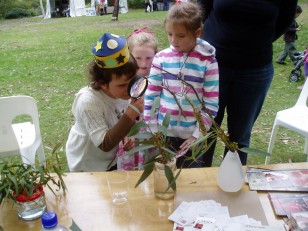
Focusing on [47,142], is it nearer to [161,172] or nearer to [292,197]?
[161,172]

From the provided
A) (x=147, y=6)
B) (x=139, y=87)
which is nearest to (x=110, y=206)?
(x=139, y=87)

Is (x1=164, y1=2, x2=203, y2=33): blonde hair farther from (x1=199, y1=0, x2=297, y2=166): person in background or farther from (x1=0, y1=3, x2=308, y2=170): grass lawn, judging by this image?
(x1=0, y1=3, x2=308, y2=170): grass lawn

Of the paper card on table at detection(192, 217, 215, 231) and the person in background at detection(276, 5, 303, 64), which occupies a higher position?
the paper card on table at detection(192, 217, 215, 231)

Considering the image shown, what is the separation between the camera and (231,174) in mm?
1148

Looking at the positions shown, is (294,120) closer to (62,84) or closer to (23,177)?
(23,177)

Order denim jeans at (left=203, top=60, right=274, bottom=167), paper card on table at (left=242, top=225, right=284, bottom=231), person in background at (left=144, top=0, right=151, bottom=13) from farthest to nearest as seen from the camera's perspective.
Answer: person in background at (left=144, top=0, right=151, bottom=13) → denim jeans at (left=203, top=60, right=274, bottom=167) → paper card on table at (left=242, top=225, right=284, bottom=231)

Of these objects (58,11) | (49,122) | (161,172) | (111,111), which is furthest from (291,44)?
(58,11)

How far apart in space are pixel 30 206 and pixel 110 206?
256 mm

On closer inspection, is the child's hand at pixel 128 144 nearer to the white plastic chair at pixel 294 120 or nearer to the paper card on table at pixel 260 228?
the paper card on table at pixel 260 228

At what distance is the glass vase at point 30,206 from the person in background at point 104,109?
455 mm

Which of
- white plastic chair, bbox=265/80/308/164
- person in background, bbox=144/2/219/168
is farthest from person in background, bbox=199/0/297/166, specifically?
white plastic chair, bbox=265/80/308/164

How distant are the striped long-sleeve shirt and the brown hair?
0.40 ft

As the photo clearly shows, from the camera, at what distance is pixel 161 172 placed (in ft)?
3.64

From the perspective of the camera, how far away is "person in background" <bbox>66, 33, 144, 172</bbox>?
56.4 inches
